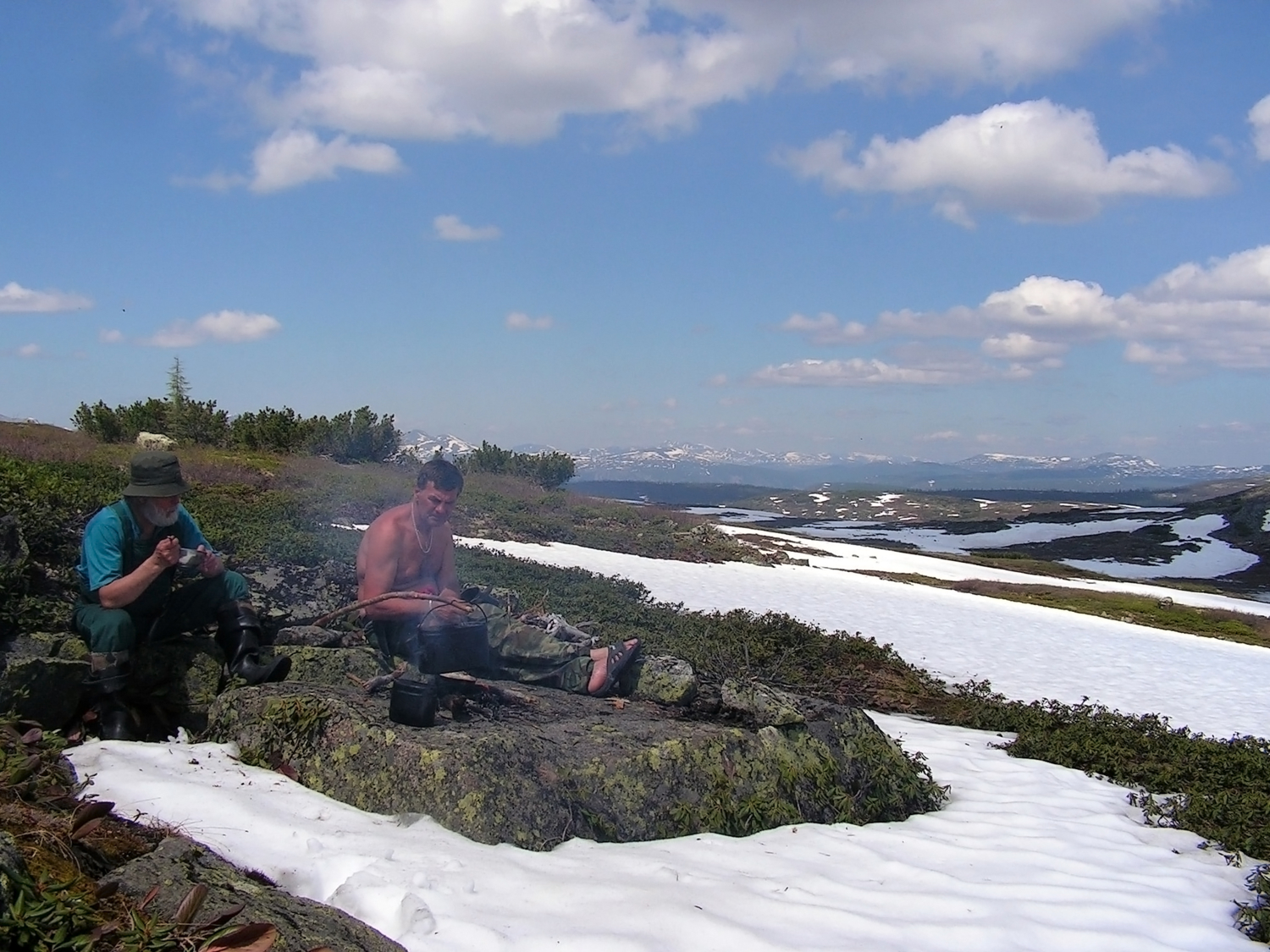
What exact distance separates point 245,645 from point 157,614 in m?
0.58

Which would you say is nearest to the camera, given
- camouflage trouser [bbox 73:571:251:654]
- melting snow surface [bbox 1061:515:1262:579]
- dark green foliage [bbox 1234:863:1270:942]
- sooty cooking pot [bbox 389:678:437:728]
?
dark green foliage [bbox 1234:863:1270:942]

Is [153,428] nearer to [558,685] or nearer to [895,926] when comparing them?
[558,685]

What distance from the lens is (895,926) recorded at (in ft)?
12.5

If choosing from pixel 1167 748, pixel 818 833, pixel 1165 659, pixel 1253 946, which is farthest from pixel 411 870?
pixel 1165 659

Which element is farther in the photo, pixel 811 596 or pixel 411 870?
pixel 811 596

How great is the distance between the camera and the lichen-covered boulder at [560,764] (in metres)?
4.34

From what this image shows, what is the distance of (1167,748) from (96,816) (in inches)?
337

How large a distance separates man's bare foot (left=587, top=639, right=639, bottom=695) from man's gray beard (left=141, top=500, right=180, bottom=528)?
293 centimetres

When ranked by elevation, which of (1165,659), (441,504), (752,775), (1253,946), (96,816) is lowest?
(1165,659)

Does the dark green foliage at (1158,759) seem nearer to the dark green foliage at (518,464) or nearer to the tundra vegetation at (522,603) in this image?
the tundra vegetation at (522,603)

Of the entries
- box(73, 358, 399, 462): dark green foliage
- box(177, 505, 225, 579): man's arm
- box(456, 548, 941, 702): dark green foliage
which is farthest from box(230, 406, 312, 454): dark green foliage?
box(177, 505, 225, 579): man's arm

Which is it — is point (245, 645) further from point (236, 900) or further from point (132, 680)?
point (236, 900)

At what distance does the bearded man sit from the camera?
16.5ft

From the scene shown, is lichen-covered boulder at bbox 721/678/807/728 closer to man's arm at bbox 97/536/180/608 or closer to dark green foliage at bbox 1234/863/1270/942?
dark green foliage at bbox 1234/863/1270/942
